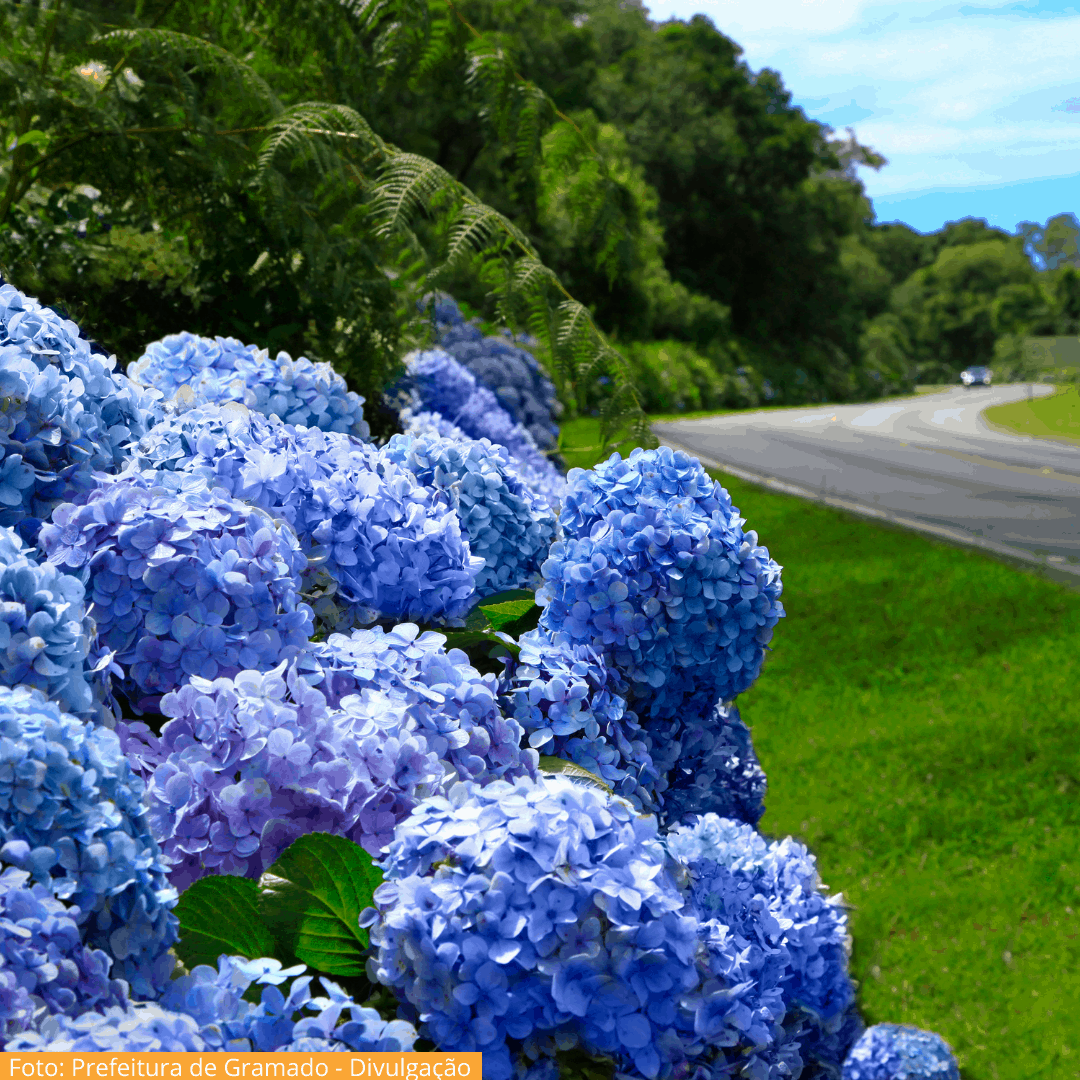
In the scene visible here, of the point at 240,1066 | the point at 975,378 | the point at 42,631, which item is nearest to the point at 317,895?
the point at 240,1066

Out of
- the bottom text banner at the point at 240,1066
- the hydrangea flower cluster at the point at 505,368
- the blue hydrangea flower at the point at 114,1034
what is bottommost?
the bottom text banner at the point at 240,1066

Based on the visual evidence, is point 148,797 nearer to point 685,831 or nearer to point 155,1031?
point 155,1031

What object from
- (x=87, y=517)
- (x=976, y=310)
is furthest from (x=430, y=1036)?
(x=976, y=310)

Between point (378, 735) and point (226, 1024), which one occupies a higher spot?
point (378, 735)

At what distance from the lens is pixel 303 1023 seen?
929 mm

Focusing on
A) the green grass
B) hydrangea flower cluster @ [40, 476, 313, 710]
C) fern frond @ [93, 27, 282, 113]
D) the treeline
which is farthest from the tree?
hydrangea flower cluster @ [40, 476, 313, 710]

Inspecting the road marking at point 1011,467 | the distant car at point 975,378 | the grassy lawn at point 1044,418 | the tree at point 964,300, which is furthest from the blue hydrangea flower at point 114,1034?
the tree at point 964,300

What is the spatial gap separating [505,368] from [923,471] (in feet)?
45.6

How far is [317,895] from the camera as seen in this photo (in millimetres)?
1121

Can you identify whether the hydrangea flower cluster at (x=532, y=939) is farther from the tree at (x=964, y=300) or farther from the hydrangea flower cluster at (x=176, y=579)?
the tree at (x=964, y=300)

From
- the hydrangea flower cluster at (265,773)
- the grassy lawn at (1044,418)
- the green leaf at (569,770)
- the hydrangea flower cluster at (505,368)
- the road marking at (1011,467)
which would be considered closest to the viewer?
the hydrangea flower cluster at (265,773)

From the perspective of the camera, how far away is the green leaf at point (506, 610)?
1.77 metres

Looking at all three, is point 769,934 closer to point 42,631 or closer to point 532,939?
point 532,939

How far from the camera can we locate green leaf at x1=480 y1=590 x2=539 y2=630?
69.7 inches
